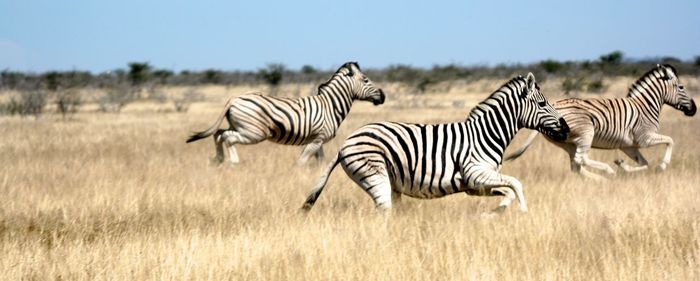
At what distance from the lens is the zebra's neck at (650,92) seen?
11.8m

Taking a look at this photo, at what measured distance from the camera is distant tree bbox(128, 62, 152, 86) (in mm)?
57388

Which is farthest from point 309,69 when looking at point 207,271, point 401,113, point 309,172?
point 207,271

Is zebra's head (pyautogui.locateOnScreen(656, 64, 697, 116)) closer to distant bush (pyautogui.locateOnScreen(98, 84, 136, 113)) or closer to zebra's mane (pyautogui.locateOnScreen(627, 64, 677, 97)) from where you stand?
zebra's mane (pyautogui.locateOnScreen(627, 64, 677, 97))

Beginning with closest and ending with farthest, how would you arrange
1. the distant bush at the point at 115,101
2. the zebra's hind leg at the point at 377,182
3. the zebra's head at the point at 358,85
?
the zebra's hind leg at the point at 377,182 < the zebra's head at the point at 358,85 < the distant bush at the point at 115,101

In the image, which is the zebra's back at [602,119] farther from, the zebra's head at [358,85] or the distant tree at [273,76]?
the distant tree at [273,76]

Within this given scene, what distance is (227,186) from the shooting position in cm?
952

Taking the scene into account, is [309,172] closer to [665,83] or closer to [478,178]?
[478,178]

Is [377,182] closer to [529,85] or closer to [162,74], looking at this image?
[529,85]

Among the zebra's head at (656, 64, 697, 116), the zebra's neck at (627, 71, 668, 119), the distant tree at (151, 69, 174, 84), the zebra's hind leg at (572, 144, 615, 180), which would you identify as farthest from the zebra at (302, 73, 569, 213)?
the distant tree at (151, 69, 174, 84)

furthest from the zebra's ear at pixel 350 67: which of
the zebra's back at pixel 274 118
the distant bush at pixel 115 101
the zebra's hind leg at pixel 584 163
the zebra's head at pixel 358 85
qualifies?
the distant bush at pixel 115 101

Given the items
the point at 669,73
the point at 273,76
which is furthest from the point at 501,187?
the point at 273,76

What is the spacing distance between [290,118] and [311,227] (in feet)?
17.7

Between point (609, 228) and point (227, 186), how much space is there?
4.44m

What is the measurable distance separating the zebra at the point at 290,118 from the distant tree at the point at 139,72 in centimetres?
4512
